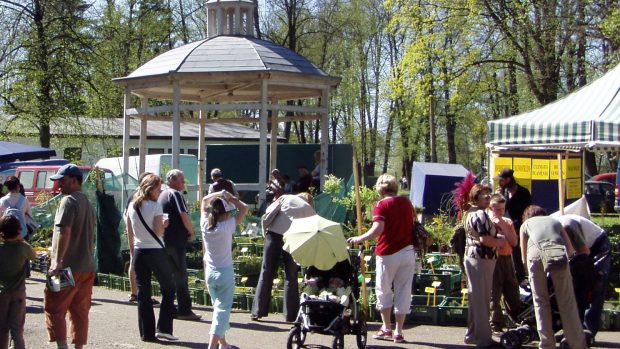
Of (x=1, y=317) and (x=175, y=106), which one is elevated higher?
(x=175, y=106)

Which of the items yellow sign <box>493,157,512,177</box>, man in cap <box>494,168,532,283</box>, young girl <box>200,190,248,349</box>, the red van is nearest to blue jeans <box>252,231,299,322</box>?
young girl <box>200,190,248,349</box>

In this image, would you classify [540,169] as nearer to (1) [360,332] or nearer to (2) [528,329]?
Result: (2) [528,329]

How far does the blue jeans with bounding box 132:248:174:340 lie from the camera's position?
30.6 ft

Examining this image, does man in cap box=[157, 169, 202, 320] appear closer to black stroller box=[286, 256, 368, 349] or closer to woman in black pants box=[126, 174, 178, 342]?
woman in black pants box=[126, 174, 178, 342]

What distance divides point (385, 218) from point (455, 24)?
63.6 feet

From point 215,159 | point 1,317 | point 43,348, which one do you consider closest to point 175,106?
point 43,348

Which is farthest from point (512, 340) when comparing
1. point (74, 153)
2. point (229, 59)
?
point (74, 153)

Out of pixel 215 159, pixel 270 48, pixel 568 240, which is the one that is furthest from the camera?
pixel 215 159

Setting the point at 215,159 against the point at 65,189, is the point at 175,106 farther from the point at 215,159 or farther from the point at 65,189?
the point at 215,159

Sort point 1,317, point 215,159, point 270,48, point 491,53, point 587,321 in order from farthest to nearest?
1. point 215,159
2. point 491,53
3. point 270,48
4. point 587,321
5. point 1,317

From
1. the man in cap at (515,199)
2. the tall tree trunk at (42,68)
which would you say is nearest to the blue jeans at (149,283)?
the man in cap at (515,199)

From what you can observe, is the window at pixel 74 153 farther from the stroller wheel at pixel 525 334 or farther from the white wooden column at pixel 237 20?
the stroller wheel at pixel 525 334

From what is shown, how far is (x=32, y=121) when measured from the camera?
1080 inches

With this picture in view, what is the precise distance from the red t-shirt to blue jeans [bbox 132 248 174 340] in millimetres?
2313
